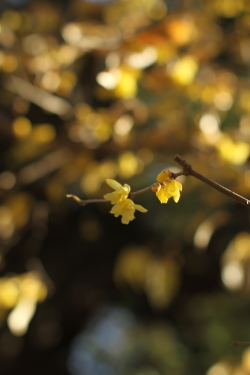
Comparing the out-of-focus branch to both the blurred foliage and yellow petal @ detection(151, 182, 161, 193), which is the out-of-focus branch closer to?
the blurred foliage

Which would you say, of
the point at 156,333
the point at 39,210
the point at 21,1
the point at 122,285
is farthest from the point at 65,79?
the point at 156,333

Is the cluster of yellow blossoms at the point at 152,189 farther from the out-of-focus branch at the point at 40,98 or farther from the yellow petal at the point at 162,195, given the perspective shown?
the out-of-focus branch at the point at 40,98

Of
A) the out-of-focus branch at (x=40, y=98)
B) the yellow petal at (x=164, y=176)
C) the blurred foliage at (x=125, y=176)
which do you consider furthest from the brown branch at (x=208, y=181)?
the out-of-focus branch at (x=40, y=98)

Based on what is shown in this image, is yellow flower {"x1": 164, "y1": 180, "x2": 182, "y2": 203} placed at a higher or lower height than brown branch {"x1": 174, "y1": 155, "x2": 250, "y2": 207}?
lower

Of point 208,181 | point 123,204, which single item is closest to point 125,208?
point 123,204

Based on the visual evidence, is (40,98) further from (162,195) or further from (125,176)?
(162,195)

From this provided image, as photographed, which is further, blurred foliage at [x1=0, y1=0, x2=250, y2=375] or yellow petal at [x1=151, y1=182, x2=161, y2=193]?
blurred foliage at [x1=0, y1=0, x2=250, y2=375]

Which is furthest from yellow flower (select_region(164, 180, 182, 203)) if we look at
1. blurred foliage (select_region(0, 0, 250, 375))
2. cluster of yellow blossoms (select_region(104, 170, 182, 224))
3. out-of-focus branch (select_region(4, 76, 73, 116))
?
out-of-focus branch (select_region(4, 76, 73, 116))
